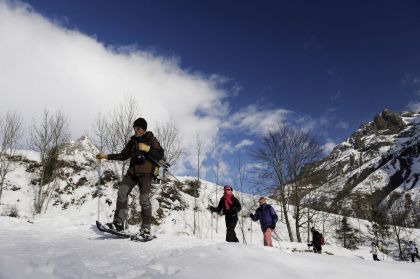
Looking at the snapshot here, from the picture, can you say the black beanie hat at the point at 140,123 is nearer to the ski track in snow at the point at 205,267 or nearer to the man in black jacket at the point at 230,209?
the ski track in snow at the point at 205,267

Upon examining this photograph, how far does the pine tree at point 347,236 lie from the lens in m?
37.6

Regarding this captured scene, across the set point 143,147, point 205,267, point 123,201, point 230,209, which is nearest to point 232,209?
point 230,209

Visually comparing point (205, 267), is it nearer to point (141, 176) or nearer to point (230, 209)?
point (141, 176)

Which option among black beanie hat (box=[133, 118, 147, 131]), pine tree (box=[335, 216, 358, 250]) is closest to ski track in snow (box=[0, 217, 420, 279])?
black beanie hat (box=[133, 118, 147, 131])

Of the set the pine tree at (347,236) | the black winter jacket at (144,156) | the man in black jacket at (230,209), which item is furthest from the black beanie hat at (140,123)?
the pine tree at (347,236)

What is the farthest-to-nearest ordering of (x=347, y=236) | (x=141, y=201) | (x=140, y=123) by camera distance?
(x=347, y=236) → (x=140, y=123) → (x=141, y=201)

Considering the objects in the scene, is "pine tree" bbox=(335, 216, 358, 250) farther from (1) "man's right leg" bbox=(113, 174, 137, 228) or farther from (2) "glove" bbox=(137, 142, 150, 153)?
(2) "glove" bbox=(137, 142, 150, 153)

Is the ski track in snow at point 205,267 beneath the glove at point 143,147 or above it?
beneath

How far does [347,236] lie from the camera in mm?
38406

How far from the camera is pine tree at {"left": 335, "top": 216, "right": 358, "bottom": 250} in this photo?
37.6 metres

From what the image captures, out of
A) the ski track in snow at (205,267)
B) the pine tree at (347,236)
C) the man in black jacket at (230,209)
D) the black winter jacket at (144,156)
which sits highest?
the black winter jacket at (144,156)

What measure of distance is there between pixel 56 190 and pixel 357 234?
115 ft

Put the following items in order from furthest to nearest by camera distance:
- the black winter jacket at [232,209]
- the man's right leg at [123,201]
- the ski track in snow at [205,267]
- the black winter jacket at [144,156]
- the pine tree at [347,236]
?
the pine tree at [347,236]
the black winter jacket at [232,209]
the black winter jacket at [144,156]
the man's right leg at [123,201]
the ski track in snow at [205,267]

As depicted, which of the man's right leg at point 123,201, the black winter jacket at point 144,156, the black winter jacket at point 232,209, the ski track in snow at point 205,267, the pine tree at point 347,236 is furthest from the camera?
the pine tree at point 347,236
